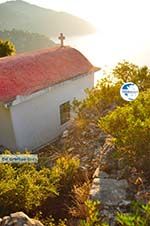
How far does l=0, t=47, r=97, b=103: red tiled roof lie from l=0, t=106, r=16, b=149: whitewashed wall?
1.63 feet

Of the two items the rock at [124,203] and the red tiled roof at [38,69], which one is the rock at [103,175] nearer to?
the rock at [124,203]

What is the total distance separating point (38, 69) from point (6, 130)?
298 centimetres

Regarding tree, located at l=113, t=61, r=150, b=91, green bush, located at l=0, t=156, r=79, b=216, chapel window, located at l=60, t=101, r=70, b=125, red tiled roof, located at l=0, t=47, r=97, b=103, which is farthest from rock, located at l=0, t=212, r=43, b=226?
chapel window, located at l=60, t=101, r=70, b=125

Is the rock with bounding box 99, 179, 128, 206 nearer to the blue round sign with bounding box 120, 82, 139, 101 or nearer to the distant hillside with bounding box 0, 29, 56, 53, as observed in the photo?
the blue round sign with bounding box 120, 82, 139, 101

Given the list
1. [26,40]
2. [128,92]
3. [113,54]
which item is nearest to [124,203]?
[128,92]

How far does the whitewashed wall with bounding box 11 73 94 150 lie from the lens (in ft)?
37.3

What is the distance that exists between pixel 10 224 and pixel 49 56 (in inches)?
396

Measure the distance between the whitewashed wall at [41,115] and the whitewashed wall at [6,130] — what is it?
0.47ft

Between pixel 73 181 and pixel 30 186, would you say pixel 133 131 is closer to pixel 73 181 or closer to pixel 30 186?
pixel 73 181

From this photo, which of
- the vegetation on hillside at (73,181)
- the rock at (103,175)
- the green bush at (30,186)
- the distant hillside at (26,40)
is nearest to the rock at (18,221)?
the vegetation on hillside at (73,181)

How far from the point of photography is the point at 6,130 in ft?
36.9

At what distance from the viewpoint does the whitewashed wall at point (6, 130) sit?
1093 cm

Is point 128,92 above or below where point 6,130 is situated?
above

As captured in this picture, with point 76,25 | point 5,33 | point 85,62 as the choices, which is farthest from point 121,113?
point 76,25
